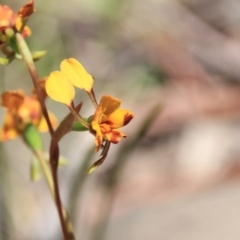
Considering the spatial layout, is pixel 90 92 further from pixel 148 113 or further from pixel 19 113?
pixel 148 113

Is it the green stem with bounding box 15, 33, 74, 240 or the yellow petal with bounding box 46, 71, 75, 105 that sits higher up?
the yellow petal with bounding box 46, 71, 75, 105

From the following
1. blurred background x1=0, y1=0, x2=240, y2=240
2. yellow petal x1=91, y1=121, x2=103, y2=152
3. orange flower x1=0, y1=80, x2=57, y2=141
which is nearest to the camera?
yellow petal x1=91, y1=121, x2=103, y2=152

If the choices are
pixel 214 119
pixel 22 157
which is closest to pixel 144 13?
pixel 214 119

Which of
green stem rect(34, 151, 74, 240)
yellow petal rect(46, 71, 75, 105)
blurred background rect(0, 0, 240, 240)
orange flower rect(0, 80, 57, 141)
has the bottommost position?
blurred background rect(0, 0, 240, 240)

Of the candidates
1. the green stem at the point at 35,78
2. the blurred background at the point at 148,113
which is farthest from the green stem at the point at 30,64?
the blurred background at the point at 148,113

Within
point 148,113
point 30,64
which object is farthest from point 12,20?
point 148,113

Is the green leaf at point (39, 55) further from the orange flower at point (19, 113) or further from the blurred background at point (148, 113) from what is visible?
the blurred background at point (148, 113)

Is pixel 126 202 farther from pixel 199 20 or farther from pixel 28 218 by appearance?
pixel 199 20

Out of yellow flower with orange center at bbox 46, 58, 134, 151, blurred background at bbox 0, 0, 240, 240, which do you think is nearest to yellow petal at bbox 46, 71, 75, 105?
yellow flower with orange center at bbox 46, 58, 134, 151

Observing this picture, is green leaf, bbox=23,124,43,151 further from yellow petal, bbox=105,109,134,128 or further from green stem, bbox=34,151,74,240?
yellow petal, bbox=105,109,134,128
